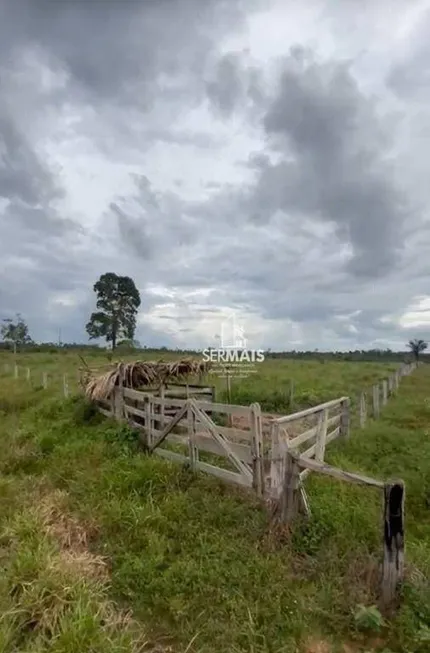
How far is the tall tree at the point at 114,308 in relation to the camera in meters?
54.3

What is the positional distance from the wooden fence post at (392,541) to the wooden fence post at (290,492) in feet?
4.30

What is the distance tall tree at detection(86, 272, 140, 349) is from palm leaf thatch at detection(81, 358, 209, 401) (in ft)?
142

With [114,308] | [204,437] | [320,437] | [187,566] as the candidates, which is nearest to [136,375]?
[204,437]

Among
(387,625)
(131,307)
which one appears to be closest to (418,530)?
(387,625)

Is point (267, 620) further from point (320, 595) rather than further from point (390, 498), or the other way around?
point (390, 498)

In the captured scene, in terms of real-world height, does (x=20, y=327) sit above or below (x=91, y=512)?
above

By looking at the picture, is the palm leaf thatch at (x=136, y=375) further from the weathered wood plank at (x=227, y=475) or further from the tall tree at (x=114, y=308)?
the tall tree at (x=114, y=308)

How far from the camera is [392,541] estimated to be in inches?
167

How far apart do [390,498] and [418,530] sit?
2576 millimetres

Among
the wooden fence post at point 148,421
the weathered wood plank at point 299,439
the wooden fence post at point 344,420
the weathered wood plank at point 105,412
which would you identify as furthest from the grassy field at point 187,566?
the weathered wood plank at point 105,412

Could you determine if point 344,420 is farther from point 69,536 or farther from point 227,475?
point 69,536

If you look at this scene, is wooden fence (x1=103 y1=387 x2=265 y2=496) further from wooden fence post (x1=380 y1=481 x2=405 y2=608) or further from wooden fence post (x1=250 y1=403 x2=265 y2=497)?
wooden fence post (x1=380 y1=481 x2=405 y2=608)

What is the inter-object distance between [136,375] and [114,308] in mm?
45529

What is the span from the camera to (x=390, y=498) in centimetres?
426
